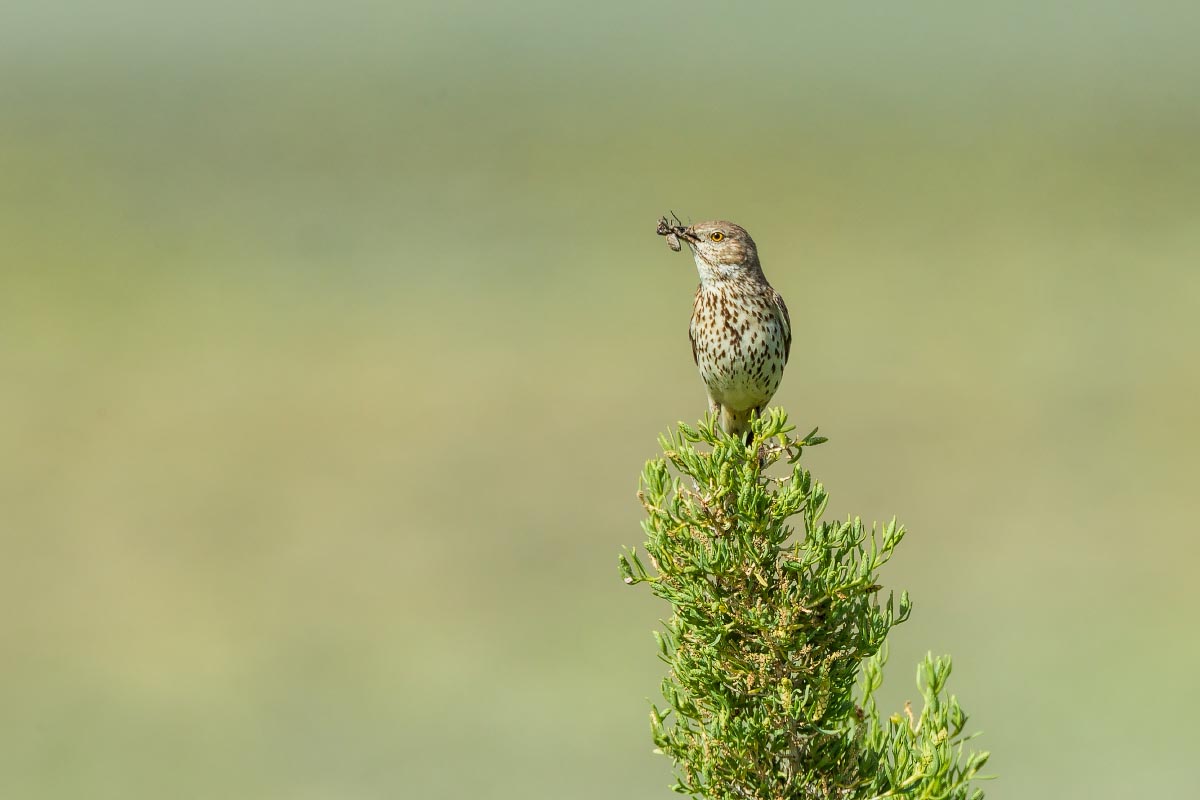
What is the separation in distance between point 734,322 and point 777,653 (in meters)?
3.05

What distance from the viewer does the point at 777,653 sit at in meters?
3.59

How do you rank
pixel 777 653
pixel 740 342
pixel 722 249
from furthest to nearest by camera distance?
pixel 722 249, pixel 740 342, pixel 777 653

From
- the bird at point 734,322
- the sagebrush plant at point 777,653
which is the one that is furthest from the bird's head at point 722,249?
the sagebrush plant at point 777,653

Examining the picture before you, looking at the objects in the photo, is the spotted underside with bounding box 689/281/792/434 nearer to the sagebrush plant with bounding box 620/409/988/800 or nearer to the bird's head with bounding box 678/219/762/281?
the bird's head with bounding box 678/219/762/281

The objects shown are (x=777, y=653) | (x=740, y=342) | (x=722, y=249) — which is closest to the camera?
(x=777, y=653)

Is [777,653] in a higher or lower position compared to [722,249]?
lower

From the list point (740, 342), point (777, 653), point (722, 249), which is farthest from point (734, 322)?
point (777, 653)

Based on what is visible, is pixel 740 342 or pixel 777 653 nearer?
pixel 777 653

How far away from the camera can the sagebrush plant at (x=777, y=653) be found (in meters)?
3.56

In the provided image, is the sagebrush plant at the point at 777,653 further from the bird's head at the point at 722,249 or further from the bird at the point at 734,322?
the bird's head at the point at 722,249

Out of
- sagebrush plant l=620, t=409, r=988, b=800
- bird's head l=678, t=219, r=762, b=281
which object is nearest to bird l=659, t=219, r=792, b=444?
bird's head l=678, t=219, r=762, b=281

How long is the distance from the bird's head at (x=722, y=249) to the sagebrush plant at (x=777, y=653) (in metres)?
2.87

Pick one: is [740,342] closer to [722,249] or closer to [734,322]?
[734,322]

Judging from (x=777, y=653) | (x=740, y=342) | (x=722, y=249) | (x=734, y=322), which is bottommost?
(x=777, y=653)
